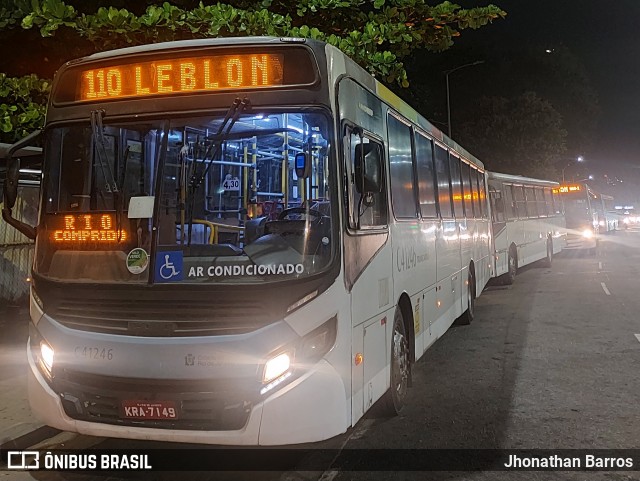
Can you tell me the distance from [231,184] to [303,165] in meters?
0.61

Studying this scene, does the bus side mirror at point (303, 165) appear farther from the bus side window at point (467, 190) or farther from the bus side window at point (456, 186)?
the bus side window at point (467, 190)

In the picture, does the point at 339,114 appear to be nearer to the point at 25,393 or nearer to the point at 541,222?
the point at 25,393

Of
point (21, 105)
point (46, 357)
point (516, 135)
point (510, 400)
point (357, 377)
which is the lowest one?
point (510, 400)

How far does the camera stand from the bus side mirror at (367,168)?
445 centimetres

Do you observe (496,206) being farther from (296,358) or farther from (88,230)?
(88,230)

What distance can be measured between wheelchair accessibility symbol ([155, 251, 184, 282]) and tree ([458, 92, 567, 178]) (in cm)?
3435

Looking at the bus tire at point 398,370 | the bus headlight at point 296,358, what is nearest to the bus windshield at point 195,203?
the bus headlight at point 296,358

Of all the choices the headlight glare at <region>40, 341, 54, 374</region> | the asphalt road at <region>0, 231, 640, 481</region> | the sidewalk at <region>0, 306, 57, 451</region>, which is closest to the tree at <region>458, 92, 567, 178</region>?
the asphalt road at <region>0, 231, 640, 481</region>

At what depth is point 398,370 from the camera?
5.81 metres

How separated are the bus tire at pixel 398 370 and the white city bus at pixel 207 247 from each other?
0.75 m

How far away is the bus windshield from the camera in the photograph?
13.6ft

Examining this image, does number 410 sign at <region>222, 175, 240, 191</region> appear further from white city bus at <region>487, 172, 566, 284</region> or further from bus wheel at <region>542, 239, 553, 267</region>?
bus wheel at <region>542, 239, 553, 267</region>

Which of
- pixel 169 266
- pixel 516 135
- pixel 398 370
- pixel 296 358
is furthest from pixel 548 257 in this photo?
pixel 169 266

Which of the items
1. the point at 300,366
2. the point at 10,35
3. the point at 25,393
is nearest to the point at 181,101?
the point at 300,366
